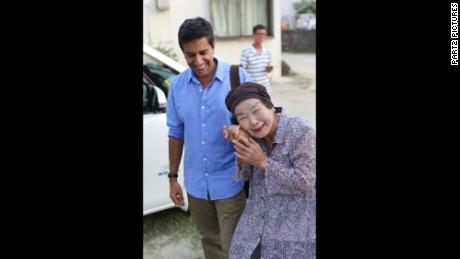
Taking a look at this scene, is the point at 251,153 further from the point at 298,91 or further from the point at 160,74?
the point at 298,91

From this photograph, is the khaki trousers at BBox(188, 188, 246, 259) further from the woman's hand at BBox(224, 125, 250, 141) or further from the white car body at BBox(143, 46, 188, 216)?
the white car body at BBox(143, 46, 188, 216)

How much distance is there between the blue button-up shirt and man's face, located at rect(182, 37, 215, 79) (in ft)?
0.22

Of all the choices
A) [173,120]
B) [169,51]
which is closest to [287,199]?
[173,120]

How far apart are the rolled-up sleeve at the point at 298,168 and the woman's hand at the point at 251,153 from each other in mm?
29

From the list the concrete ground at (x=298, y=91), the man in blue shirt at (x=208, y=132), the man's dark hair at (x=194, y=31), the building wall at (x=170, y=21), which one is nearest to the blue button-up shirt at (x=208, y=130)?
the man in blue shirt at (x=208, y=132)

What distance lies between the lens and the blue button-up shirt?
2148 millimetres

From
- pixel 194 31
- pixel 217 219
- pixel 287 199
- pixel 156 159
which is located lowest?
pixel 217 219

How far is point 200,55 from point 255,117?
0.41 meters

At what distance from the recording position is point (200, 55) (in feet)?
6.75

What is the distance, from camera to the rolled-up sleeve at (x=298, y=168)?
1777 mm

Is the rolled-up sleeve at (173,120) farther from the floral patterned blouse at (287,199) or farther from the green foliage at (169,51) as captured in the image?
the green foliage at (169,51)

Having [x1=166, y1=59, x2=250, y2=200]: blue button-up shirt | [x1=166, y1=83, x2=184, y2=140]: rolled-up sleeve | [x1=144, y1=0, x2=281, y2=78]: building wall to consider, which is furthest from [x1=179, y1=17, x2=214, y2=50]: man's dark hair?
[x1=144, y1=0, x2=281, y2=78]: building wall
